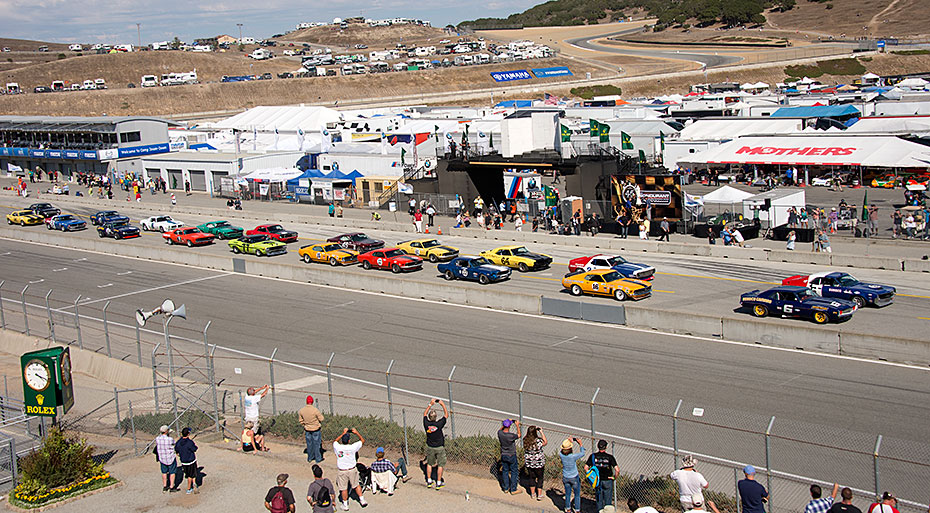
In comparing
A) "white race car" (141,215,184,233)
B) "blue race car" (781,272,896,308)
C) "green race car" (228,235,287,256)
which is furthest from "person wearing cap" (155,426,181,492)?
"white race car" (141,215,184,233)

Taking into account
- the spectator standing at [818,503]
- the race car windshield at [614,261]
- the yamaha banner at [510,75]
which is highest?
the yamaha banner at [510,75]

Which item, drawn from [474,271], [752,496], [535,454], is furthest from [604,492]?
[474,271]

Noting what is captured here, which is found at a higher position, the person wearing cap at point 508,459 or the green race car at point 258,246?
the green race car at point 258,246

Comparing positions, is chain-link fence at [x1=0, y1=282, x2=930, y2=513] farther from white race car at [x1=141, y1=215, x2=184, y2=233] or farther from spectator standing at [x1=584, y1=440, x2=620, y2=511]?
white race car at [x1=141, y1=215, x2=184, y2=233]

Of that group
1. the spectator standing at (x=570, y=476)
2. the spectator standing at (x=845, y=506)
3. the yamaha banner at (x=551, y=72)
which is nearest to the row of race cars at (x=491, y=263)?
the spectator standing at (x=570, y=476)

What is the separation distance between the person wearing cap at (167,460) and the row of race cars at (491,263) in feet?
68.1

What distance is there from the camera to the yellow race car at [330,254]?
4375cm

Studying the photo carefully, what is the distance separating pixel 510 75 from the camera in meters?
167

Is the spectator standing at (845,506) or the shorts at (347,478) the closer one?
the spectator standing at (845,506)

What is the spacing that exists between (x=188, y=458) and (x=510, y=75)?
155623 millimetres

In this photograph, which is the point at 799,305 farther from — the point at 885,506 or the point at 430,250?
the point at 430,250

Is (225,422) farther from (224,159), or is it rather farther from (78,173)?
(78,173)

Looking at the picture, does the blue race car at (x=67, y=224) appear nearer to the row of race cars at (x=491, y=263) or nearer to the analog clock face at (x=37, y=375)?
the row of race cars at (x=491, y=263)

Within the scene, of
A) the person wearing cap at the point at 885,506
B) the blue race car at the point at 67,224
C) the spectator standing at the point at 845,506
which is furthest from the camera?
the blue race car at the point at 67,224
